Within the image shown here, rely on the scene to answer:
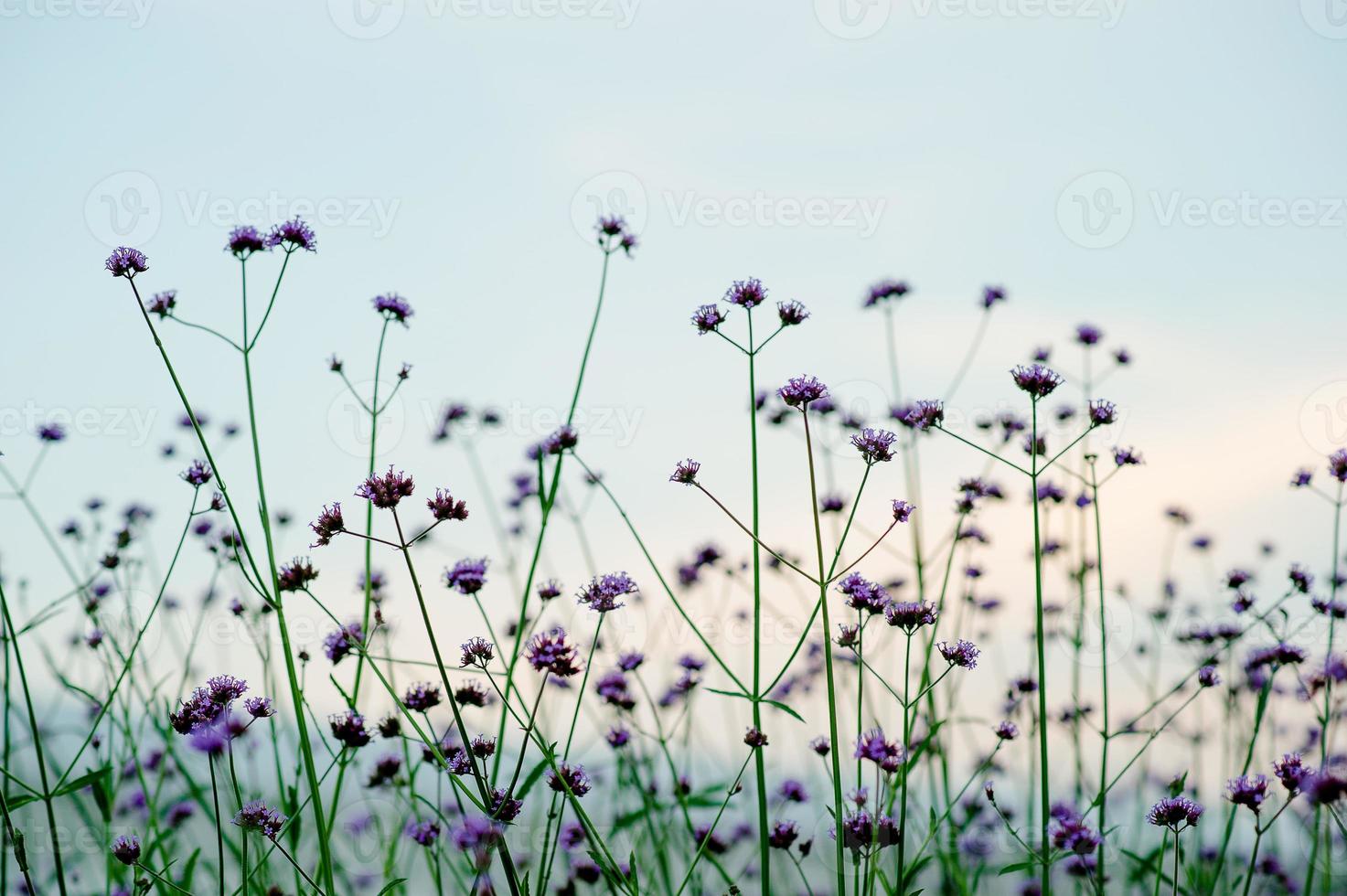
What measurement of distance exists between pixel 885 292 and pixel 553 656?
251cm

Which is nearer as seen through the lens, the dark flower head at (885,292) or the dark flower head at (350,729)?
the dark flower head at (350,729)

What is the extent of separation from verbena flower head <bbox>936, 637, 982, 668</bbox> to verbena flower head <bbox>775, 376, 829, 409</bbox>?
85 centimetres

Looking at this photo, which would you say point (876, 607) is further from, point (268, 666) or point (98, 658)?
point (98, 658)

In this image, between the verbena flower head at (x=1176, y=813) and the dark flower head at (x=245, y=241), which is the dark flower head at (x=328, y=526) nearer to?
the dark flower head at (x=245, y=241)

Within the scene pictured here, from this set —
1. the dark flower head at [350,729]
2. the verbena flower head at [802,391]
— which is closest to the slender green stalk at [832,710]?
the verbena flower head at [802,391]

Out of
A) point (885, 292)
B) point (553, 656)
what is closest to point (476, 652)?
point (553, 656)

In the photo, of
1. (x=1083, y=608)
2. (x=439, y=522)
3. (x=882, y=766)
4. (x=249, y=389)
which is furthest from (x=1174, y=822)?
(x=249, y=389)

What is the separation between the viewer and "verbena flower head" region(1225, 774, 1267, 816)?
8.55 feet

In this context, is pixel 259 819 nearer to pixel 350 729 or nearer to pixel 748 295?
pixel 350 729

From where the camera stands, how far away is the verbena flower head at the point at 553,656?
245 cm

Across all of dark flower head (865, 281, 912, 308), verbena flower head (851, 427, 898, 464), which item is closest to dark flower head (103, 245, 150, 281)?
verbena flower head (851, 427, 898, 464)

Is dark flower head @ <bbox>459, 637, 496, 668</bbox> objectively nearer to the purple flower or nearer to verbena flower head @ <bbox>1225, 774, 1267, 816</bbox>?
the purple flower

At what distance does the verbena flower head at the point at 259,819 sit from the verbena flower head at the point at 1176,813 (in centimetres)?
245

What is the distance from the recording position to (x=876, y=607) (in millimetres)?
2828
